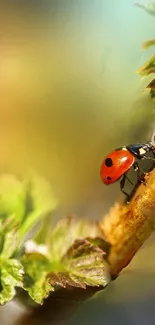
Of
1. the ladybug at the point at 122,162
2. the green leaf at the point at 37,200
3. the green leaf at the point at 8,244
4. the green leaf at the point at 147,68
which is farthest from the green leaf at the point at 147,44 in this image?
the green leaf at the point at 8,244

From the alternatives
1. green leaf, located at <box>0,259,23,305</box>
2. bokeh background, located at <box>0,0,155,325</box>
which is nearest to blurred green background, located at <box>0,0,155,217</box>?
bokeh background, located at <box>0,0,155,325</box>

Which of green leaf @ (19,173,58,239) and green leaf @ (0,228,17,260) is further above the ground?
green leaf @ (19,173,58,239)

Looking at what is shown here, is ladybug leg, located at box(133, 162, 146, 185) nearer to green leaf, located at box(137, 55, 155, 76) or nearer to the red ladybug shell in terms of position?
the red ladybug shell

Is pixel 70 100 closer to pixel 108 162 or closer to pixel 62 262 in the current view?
pixel 108 162

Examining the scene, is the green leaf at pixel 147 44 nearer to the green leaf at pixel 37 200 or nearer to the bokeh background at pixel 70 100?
the bokeh background at pixel 70 100

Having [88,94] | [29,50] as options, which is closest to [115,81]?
[88,94]

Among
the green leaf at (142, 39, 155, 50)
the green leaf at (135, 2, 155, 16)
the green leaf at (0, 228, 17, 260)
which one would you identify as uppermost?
the green leaf at (135, 2, 155, 16)
